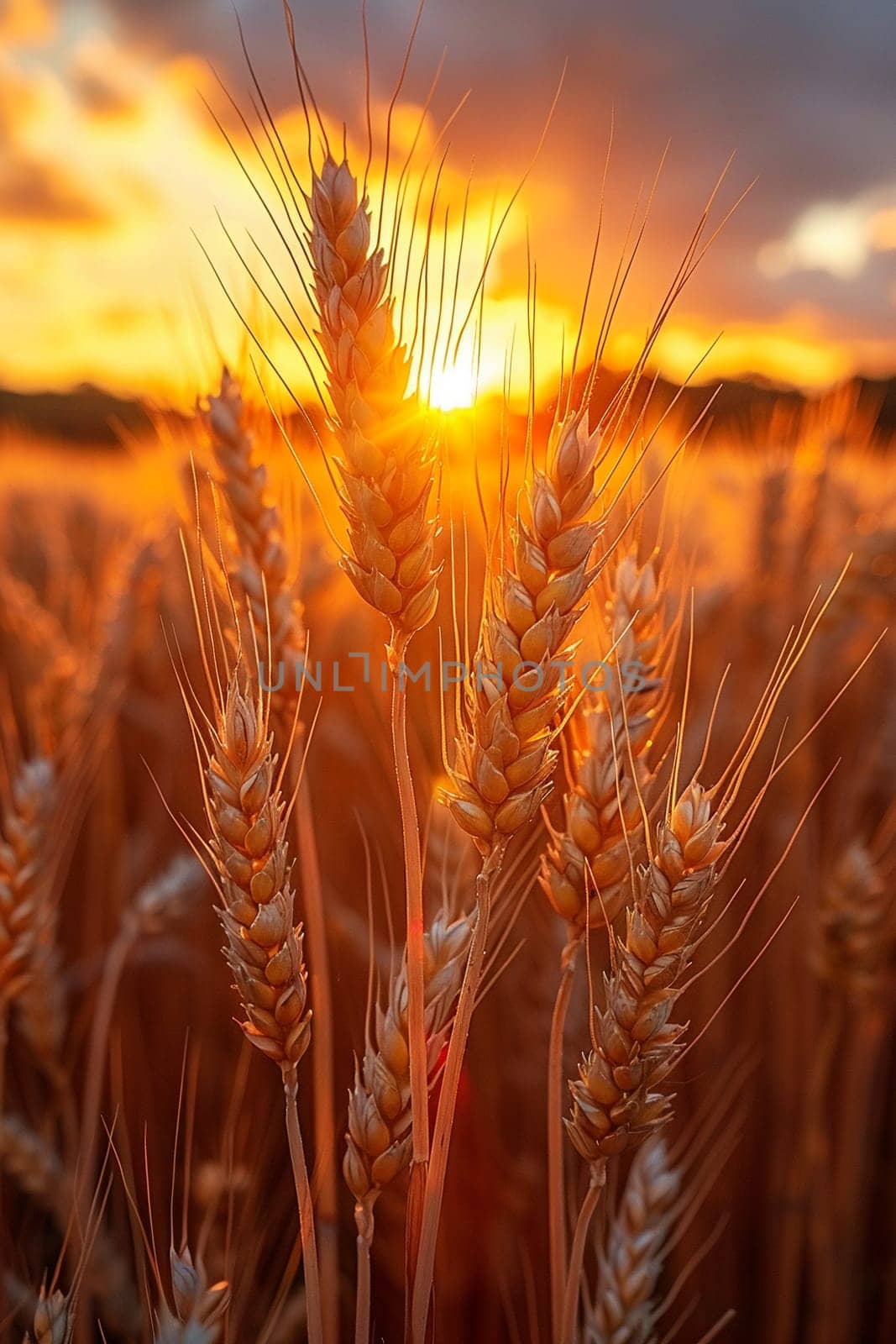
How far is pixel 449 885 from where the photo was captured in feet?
3.94

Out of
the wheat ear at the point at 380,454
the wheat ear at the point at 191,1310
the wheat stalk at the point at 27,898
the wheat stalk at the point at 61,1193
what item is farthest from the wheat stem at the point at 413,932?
the wheat stalk at the point at 61,1193

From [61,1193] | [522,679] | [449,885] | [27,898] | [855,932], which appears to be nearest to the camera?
[522,679]

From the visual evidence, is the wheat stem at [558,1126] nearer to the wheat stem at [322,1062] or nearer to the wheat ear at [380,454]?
the wheat ear at [380,454]

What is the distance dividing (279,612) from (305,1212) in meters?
0.71

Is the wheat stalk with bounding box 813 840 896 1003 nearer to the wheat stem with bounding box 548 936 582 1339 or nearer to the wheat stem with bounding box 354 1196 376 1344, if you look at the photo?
the wheat stem with bounding box 548 936 582 1339

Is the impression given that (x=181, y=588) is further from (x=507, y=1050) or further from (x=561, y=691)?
(x=561, y=691)

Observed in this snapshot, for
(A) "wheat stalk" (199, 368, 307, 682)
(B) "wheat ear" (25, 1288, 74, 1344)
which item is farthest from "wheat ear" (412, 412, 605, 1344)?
(A) "wheat stalk" (199, 368, 307, 682)

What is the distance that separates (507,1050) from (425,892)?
2.69ft

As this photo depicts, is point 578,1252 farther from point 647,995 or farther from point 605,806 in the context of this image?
point 605,806

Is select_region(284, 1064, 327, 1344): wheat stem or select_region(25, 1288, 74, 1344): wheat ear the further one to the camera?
select_region(25, 1288, 74, 1344): wheat ear

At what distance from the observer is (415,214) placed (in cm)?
87

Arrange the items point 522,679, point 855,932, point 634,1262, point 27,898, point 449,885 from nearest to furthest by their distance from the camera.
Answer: point 522,679 → point 634,1262 → point 449,885 → point 27,898 → point 855,932

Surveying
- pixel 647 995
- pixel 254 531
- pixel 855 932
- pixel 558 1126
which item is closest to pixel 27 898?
pixel 254 531

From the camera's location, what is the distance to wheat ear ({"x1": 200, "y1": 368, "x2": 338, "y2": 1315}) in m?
1.20
